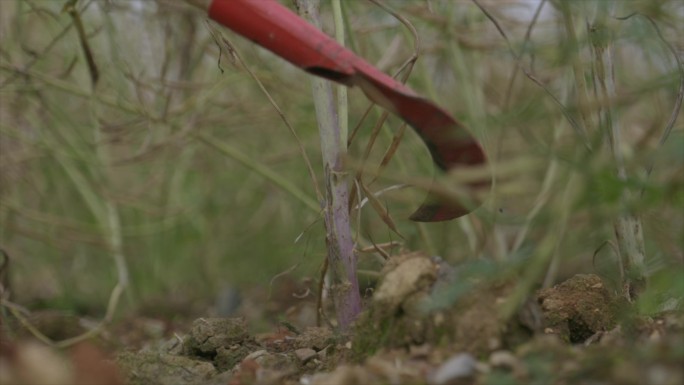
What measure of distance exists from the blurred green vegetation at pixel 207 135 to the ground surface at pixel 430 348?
0.33 metres

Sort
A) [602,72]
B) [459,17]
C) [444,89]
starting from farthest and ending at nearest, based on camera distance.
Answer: [444,89] → [459,17] → [602,72]

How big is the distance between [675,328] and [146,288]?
105 inches

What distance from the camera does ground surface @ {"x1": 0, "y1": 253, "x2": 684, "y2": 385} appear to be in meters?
0.76

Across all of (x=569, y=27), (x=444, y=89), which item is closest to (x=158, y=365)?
(x=569, y=27)

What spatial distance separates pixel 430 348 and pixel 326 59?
0.94ft

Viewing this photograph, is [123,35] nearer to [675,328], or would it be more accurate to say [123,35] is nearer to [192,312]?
[192,312]

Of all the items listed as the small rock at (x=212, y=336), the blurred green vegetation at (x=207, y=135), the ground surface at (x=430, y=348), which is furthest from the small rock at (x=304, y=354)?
the blurred green vegetation at (x=207, y=135)

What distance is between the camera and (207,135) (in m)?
2.53

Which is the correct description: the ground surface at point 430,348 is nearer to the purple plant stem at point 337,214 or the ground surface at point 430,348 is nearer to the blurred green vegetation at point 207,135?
the purple plant stem at point 337,214

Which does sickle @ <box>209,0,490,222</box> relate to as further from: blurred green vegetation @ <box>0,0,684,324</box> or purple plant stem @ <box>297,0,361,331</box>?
blurred green vegetation @ <box>0,0,684,324</box>

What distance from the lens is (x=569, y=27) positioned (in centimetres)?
119

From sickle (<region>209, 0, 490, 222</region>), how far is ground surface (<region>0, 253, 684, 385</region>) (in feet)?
0.37

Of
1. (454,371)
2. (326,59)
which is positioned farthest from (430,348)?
(326,59)

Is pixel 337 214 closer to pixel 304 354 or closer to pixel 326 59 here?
pixel 304 354
